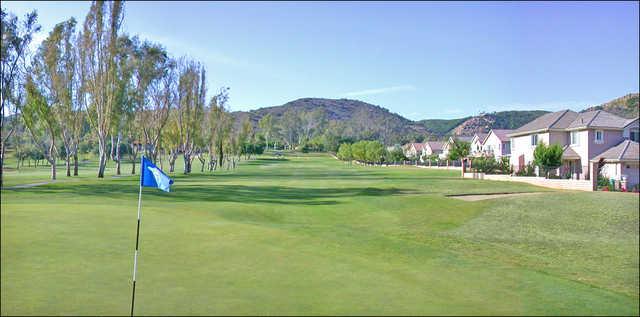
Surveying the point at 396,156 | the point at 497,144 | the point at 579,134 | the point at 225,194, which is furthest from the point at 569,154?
the point at 396,156

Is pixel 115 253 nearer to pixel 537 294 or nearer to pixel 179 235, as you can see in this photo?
pixel 179 235

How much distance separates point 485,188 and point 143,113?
45.5m

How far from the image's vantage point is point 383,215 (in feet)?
92.9

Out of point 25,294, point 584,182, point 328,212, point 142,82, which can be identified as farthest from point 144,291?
point 142,82

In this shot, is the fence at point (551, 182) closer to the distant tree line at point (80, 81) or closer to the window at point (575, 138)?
the window at point (575, 138)

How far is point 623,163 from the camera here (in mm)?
47125

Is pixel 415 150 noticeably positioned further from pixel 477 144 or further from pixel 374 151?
pixel 477 144

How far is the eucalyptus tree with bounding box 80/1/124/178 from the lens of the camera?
155ft

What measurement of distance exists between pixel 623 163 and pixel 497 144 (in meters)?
42.8

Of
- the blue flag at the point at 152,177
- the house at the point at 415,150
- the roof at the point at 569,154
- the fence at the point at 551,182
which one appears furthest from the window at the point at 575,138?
the house at the point at 415,150

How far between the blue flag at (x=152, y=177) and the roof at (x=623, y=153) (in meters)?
48.0

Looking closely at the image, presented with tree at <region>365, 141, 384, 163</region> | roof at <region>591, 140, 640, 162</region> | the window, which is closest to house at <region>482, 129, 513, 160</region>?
the window

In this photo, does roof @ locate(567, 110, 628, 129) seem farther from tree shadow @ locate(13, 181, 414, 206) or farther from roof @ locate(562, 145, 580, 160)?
tree shadow @ locate(13, 181, 414, 206)

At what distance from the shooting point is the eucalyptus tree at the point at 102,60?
4725cm
